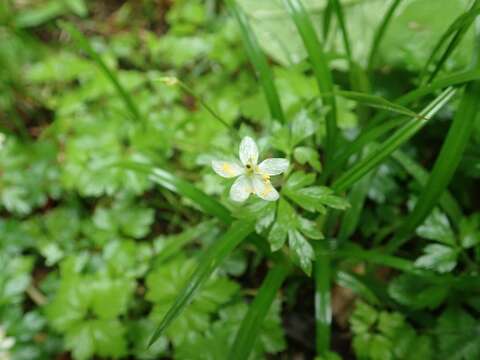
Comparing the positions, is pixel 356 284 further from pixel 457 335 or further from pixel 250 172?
pixel 250 172

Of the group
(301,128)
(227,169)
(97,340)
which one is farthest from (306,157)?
(97,340)

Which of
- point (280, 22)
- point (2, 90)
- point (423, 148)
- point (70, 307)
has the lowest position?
point (70, 307)

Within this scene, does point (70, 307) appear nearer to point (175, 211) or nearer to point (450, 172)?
point (175, 211)

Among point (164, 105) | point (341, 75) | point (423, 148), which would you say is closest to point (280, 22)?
point (341, 75)

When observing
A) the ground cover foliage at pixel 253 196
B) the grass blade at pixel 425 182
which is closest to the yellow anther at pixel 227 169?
the ground cover foliage at pixel 253 196

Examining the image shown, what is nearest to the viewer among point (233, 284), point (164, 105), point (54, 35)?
point (233, 284)

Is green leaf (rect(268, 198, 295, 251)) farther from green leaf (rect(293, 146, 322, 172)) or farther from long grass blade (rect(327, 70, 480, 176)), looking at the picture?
long grass blade (rect(327, 70, 480, 176))
